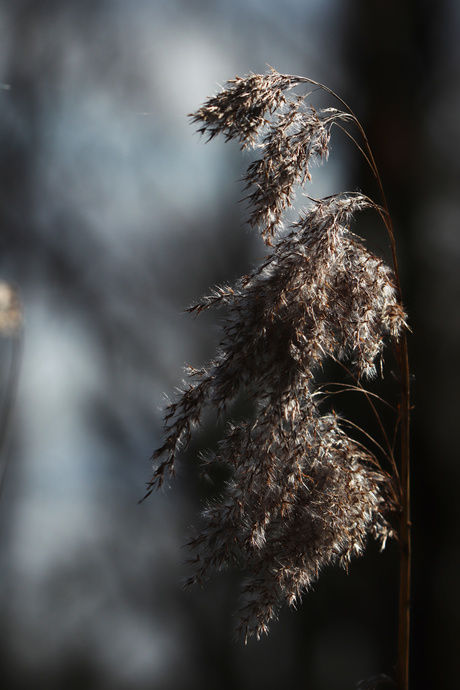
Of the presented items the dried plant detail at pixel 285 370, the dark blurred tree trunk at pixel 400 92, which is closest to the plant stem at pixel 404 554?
the dried plant detail at pixel 285 370

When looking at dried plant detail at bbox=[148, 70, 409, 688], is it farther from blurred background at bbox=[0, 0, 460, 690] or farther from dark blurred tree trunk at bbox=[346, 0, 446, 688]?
dark blurred tree trunk at bbox=[346, 0, 446, 688]

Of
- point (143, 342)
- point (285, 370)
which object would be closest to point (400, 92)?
point (143, 342)

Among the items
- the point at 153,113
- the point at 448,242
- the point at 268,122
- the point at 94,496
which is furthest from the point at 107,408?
the point at 448,242

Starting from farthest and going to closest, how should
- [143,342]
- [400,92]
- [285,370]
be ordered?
[400,92] < [143,342] < [285,370]

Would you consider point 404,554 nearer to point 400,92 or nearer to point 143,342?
point 143,342

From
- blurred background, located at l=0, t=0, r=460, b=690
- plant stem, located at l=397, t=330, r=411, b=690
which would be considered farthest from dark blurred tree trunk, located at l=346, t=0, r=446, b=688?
plant stem, located at l=397, t=330, r=411, b=690
